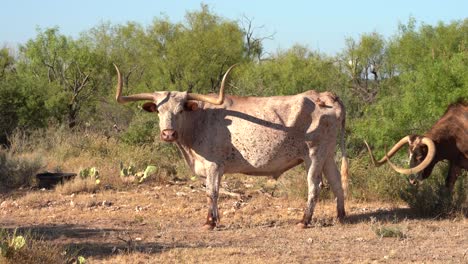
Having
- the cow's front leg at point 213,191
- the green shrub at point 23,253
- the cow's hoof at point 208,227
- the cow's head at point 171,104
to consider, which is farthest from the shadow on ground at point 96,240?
the cow's head at point 171,104

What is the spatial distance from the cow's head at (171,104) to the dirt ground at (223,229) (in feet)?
4.92

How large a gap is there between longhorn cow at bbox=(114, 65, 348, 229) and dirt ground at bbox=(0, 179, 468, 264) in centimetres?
82

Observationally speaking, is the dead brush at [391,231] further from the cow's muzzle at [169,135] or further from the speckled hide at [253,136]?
the cow's muzzle at [169,135]

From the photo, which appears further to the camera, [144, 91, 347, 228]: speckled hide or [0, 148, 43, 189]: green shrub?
[0, 148, 43, 189]: green shrub

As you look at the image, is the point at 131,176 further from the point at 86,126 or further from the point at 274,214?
the point at 86,126

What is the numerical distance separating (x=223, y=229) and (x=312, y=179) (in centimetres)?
152

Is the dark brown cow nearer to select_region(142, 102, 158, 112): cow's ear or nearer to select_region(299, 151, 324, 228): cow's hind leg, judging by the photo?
select_region(299, 151, 324, 228): cow's hind leg

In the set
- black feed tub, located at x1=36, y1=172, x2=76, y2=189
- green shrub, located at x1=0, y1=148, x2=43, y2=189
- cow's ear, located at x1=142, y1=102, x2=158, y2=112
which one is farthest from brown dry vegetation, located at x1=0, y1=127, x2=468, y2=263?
cow's ear, located at x1=142, y1=102, x2=158, y2=112

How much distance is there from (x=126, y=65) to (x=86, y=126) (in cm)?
1755

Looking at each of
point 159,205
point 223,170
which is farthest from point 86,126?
point 223,170

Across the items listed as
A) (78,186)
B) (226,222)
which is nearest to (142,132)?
(78,186)

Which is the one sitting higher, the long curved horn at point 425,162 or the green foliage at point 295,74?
the green foliage at point 295,74

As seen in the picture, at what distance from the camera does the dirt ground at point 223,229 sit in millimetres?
9603

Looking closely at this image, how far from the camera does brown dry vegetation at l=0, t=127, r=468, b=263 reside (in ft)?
31.8
